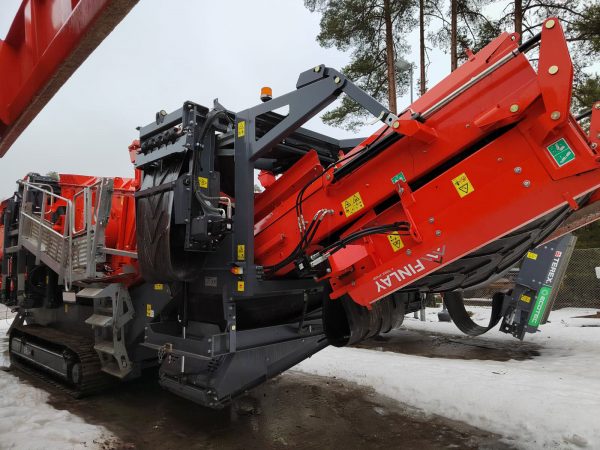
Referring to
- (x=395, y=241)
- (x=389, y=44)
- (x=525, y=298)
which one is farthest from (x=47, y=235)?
(x=389, y=44)

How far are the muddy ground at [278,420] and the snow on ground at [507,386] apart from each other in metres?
0.22

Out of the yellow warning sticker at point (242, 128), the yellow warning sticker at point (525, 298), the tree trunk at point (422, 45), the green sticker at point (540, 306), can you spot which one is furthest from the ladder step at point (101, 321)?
the tree trunk at point (422, 45)

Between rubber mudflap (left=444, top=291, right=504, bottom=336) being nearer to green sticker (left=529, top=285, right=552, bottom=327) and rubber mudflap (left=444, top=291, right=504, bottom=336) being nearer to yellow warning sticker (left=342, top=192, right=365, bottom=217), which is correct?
green sticker (left=529, top=285, right=552, bottom=327)

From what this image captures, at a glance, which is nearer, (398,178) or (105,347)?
(398,178)

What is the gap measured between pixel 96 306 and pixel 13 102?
313 cm

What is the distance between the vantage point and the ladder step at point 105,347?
4512 millimetres

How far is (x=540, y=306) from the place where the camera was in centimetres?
714

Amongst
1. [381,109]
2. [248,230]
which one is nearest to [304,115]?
[381,109]

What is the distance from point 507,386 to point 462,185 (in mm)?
3159

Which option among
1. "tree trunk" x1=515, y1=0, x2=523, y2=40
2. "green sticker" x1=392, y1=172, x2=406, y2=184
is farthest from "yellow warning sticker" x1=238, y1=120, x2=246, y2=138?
"tree trunk" x1=515, y1=0, x2=523, y2=40

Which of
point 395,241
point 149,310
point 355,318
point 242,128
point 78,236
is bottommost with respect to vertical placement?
point 355,318

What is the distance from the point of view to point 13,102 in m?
2.20

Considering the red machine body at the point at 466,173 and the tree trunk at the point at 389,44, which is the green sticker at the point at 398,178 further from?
the tree trunk at the point at 389,44

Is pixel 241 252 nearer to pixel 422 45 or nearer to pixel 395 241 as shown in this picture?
pixel 395 241
